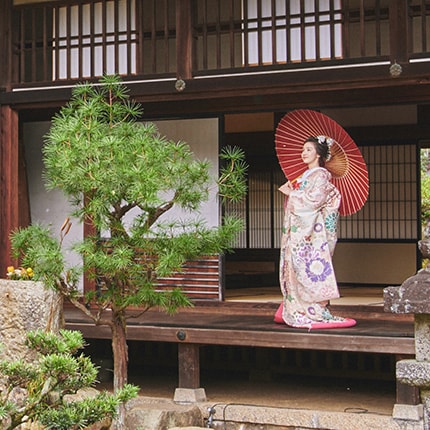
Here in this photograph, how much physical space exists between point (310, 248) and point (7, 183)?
12.5 ft

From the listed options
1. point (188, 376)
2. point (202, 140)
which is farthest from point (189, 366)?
point (202, 140)

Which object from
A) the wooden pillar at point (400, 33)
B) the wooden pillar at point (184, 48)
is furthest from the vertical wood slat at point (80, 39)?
the wooden pillar at point (400, 33)

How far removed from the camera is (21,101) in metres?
11.4

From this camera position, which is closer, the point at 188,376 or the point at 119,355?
the point at 119,355

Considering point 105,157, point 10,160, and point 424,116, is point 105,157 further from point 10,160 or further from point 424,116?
point 424,116

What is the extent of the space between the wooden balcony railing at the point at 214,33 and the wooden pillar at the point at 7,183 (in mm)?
532

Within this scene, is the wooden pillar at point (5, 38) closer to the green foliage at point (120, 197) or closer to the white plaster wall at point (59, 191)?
the white plaster wall at point (59, 191)

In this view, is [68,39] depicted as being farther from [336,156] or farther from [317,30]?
[336,156]

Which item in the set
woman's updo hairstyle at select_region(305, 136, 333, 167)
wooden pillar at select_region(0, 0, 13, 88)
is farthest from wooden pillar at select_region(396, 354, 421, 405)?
wooden pillar at select_region(0, 0, 13, 88)

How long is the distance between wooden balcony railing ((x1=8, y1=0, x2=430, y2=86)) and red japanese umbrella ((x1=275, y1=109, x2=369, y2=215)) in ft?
1.92

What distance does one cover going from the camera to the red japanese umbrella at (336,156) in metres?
10.1

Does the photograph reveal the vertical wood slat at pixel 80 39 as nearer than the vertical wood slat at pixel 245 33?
No

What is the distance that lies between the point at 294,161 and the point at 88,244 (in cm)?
305

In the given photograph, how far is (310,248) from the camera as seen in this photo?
32.2 feet
